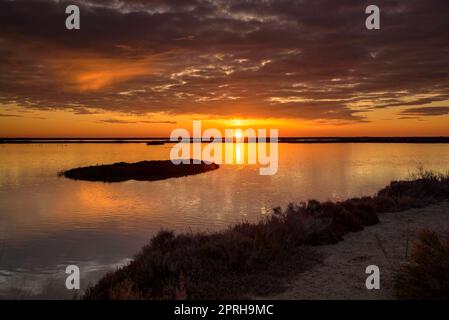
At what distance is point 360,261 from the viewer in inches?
401

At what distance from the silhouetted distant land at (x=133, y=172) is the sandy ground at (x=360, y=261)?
108ft

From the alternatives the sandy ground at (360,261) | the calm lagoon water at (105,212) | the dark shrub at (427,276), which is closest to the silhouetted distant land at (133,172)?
the calm lagoon water at (105,212)

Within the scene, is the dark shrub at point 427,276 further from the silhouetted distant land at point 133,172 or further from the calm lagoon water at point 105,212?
the silhouetted distant land at point 133,172

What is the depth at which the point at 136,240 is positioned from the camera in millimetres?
17594

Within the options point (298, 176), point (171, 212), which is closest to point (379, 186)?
point (298, 176)

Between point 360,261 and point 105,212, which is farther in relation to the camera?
point 105,212

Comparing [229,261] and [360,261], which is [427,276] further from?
[229,261]

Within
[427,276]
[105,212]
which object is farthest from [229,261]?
[105,212]

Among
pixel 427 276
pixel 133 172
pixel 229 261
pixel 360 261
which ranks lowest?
pixel 360 261

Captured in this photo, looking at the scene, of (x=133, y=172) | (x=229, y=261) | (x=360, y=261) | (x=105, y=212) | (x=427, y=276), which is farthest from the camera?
(x=133, y=172)

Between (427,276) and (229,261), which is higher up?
(427,276)

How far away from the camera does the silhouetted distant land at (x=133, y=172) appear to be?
44.6 m

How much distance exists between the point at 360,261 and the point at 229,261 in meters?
3.37

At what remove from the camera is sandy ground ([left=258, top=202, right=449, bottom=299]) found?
26.6 ft
